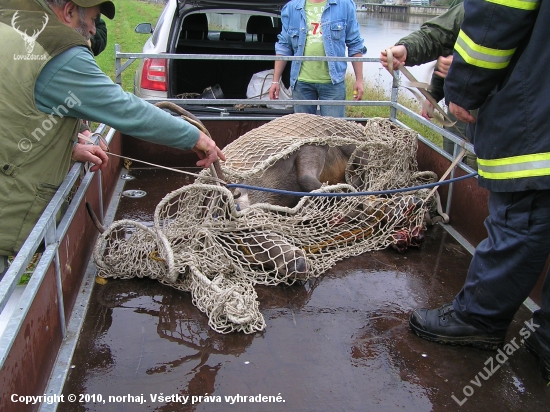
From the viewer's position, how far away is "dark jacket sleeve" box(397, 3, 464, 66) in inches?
143

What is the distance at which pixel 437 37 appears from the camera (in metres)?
3.69

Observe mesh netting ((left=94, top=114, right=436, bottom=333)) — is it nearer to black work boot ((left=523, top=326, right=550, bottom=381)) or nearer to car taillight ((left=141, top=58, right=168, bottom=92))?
black work boot ((left=523, top=326, right=550, bottom=381))

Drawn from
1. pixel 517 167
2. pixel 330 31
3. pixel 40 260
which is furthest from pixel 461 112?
pixel 330 31

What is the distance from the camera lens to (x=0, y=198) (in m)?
2.59

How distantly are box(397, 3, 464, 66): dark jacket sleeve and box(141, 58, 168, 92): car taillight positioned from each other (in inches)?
113

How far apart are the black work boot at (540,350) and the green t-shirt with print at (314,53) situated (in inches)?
142

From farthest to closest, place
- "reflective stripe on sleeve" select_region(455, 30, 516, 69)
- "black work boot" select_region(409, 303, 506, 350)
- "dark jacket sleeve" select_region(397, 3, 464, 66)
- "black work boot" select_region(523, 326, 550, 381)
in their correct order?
"dark jacket sleeve" select_region(397, 3, 464, 66)
"black work boot" select_region(409, 303, 506, 350)
"black work boot" select_region(523, 326, 550, 381)
"reflective stripe on sleeve" select_region(455, 30, 516, 69)

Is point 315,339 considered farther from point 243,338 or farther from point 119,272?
point 119,272

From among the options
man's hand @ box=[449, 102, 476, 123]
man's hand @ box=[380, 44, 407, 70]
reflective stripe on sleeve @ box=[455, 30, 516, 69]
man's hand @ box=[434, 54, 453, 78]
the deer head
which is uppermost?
the deer head

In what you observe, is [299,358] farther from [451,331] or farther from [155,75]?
[155,75]

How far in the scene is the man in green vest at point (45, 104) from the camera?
2492 millimetres

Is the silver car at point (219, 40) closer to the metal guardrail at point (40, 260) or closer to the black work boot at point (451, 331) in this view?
the metal guardrail at point (40, 260)
